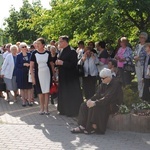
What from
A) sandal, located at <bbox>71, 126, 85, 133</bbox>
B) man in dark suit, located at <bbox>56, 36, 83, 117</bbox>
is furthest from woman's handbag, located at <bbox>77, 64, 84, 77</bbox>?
sandal, located at <bbox>71, 126, 85, 133</bbox>

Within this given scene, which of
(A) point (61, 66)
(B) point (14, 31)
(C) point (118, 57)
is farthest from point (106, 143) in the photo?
(B) point (14, 31)

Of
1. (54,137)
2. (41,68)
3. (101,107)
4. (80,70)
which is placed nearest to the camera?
(54,137)

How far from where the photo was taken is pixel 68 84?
28.5 feet

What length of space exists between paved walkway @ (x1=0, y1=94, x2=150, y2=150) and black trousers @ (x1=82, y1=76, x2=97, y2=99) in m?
1.52

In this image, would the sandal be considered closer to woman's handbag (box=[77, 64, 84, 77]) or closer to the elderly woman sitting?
the elderly woman sitting

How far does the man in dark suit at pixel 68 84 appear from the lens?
8523 millimetres

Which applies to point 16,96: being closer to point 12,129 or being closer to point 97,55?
point 97,55

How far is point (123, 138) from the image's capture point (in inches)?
263

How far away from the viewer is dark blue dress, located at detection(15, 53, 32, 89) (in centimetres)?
1002

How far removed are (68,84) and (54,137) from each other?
2.08 meters

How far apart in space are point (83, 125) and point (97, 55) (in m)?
3.40

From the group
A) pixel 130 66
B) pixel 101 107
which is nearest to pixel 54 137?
pixel 101 107

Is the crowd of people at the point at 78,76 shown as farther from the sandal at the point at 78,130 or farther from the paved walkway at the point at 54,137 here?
the paved walkway at the point at 54,137

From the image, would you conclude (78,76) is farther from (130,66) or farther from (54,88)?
(130,66)
